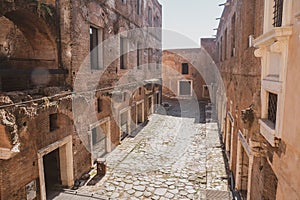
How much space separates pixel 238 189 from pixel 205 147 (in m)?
4.72

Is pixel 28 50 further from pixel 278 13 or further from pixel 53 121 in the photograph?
pixel 278 13

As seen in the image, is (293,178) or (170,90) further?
(170,90)

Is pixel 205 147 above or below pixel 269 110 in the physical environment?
below

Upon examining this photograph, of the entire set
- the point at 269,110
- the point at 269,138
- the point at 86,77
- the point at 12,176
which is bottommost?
the point at 12,176

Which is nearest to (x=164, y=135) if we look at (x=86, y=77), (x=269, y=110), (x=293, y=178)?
(x=86, y=77)

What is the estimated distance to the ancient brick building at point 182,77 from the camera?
2645 centimetres

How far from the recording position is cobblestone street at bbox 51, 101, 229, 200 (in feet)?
23.9

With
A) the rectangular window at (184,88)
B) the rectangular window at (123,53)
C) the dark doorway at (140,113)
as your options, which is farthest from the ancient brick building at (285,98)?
the rectangular window at (184,88)

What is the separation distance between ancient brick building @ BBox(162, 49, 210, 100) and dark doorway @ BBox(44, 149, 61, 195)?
67.8 ft

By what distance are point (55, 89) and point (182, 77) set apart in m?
21.6

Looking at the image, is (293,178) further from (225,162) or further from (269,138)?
(225,162)

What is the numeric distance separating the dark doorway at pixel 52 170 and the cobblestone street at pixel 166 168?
90 centimetres

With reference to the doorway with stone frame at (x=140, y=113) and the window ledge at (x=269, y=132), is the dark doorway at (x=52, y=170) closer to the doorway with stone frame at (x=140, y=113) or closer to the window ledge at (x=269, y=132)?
the window ledge at (x=269, y=132)

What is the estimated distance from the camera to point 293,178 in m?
2.76
